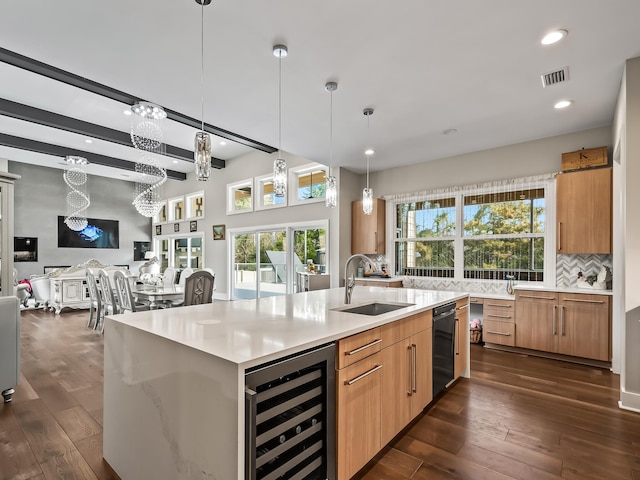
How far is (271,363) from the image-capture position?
1307 mm

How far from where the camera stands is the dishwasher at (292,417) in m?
1.22

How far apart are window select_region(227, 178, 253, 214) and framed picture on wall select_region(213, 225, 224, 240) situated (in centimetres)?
53

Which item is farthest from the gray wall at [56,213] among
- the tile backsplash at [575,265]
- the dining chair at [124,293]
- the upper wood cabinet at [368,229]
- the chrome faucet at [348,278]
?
the tile backsplash at [575,265]

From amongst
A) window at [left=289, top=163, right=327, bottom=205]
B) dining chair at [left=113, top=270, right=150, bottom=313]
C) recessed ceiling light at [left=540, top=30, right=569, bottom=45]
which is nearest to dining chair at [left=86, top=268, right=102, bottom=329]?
dining chair at [left=113, top=270, right=150, bottom=313]

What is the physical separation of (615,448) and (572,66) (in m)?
2.99

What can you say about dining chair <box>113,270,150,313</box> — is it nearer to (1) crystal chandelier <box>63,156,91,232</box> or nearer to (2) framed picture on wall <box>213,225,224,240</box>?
(2) framed picture on wall <box>213,225,224,240</box>

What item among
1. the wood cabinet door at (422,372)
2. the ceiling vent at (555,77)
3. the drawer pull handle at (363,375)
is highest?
the ceiling vent at (555,77)

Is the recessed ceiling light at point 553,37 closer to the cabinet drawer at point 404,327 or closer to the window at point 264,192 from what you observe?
the cabinet drawer at point 404,327

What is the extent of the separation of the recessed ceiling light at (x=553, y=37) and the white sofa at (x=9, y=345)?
4795 millimetres

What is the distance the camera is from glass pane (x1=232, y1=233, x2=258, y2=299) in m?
7.91

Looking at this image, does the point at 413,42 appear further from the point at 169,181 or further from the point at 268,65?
the point at 169,181

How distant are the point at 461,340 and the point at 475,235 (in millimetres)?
2490

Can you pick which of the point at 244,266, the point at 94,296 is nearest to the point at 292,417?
the point at 94,296

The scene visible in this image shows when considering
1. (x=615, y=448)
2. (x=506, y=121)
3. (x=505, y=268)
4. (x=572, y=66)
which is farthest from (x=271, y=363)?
(x=505, y=268)
